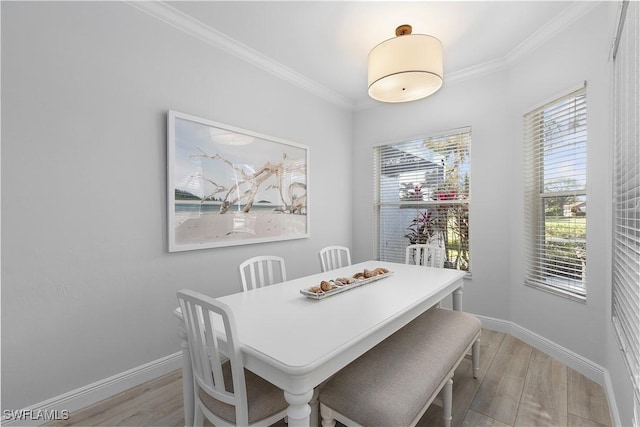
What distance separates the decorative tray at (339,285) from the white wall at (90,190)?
1160mm

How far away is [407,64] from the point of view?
6.17 feet

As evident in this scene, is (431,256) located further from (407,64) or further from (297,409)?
(297,409)

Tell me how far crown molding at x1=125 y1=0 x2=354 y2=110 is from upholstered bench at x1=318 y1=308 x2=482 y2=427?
262 cm

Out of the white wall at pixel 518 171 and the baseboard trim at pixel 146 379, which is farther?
the white wall at pixel 518 171

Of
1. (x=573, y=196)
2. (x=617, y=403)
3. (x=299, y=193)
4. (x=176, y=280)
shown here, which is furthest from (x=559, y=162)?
(x=176, y=280)

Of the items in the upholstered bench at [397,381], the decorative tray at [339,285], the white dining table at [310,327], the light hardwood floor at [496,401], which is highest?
the decorative tray at [339,285]

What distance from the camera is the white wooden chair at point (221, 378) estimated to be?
3.58 ft

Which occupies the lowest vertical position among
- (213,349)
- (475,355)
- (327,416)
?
(475,355)

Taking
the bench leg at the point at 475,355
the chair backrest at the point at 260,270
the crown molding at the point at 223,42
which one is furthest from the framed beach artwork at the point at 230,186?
the bench leg at the point at 475,355

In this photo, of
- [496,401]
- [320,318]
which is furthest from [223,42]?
[496,401]

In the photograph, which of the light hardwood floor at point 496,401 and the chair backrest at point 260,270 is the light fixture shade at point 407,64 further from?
the light hardwood floor at point 496,401

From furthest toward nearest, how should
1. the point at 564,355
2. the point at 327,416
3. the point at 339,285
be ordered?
the point at 564,355, the point at 339,285, the point at 327,416

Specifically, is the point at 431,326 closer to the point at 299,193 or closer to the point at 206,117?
the point at 299,193

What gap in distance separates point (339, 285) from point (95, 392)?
5.52 feet
